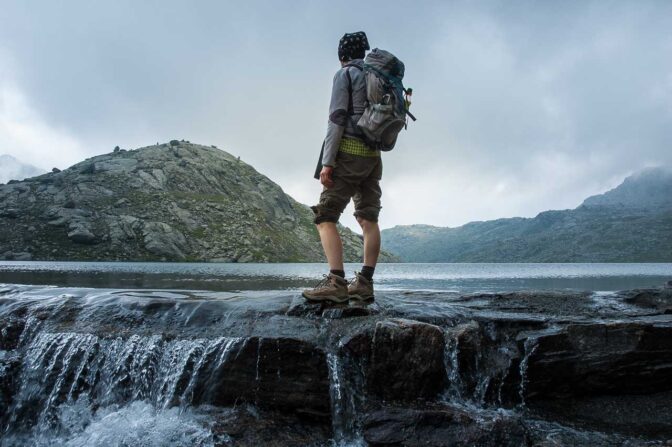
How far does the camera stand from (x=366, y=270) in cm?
783

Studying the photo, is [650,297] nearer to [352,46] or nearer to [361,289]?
[361,289]

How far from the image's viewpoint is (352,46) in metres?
7.71

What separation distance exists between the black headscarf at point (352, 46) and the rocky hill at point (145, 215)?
122909 millimetres

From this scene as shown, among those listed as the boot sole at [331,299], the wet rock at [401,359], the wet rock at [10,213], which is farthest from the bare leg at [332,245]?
the wet rock at [10,213]

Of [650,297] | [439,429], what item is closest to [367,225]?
[439,429]

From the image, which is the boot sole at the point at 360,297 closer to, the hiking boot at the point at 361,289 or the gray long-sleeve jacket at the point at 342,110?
the hiking boot at the point at 361,289

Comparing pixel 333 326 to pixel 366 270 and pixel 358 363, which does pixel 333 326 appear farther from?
pixel 366 270

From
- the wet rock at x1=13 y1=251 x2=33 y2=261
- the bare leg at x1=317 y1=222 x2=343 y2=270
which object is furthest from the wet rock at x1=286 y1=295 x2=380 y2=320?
the wet rock at x1=13 y1=251 x2=33 y2=261

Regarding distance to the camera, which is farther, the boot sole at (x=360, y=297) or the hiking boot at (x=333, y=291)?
the boot sole at (x=360, y=297)

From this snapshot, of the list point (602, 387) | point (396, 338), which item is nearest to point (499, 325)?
point (602, 387)

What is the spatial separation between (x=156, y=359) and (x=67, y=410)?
Result: 1580 mm

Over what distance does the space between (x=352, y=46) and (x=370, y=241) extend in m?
3.77

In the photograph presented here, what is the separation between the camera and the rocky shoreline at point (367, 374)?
221 inches

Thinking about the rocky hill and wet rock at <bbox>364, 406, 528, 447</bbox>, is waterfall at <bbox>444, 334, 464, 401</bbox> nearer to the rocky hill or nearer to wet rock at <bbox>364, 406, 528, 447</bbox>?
wet rock at <bbox>364, 406, 528, 447</bbox>
